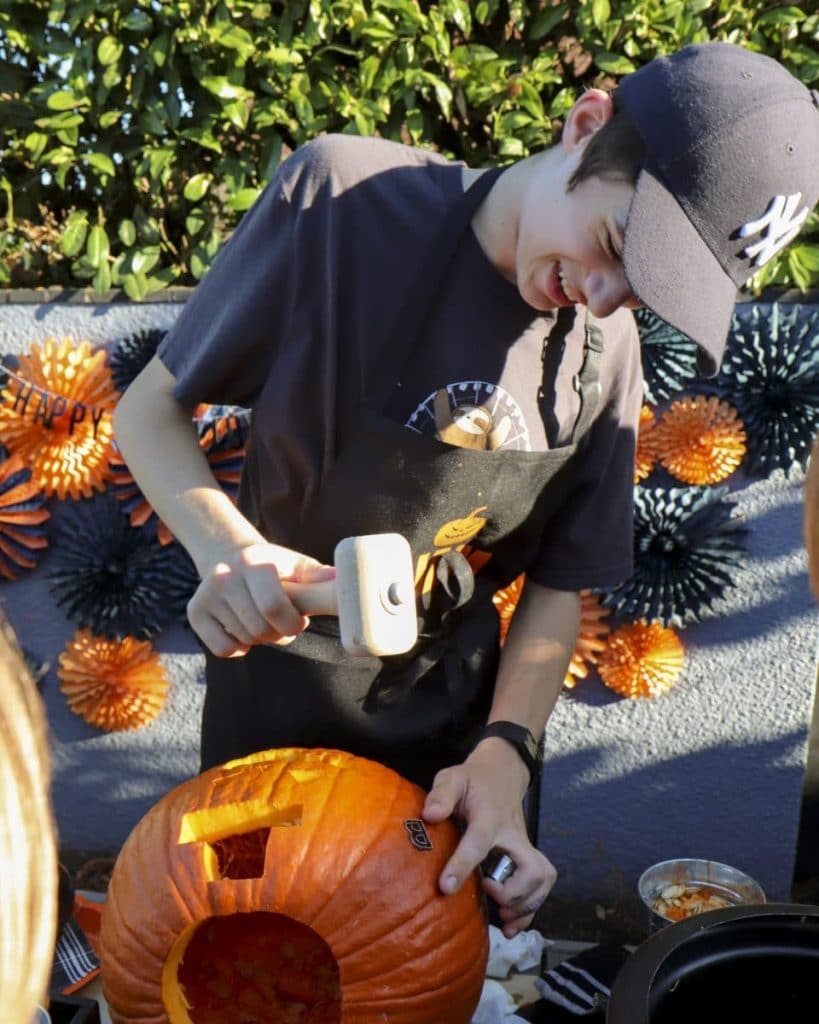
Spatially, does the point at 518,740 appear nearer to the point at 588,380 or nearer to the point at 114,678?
the point at 588,380

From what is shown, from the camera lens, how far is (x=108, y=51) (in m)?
2.21

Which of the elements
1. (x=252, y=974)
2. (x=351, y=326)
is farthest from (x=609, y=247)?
(x=252, y=974)

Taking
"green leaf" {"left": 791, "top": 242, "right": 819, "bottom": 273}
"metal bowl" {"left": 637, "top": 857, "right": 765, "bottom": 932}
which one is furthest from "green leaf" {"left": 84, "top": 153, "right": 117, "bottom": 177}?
"metal bowl" {"left": 637, "top": 857, "right": 765, "bottom": 932}

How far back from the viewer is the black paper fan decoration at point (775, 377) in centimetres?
213

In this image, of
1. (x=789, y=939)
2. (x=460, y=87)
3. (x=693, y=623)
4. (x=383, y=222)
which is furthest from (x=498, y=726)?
(x=460, y=87)

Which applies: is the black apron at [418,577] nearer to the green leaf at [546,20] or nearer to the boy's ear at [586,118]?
the boy's ear at [586,118]

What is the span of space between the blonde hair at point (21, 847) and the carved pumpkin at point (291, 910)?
28.5 inches

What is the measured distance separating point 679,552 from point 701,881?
724 mm

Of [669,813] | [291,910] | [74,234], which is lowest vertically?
[669,813]

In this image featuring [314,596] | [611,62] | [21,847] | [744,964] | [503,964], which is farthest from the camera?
[611,62]

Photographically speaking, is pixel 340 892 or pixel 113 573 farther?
pixel 113 573

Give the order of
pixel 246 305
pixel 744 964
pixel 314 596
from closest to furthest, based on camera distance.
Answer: pixel 744 964 → pixel 314 596 → pixel 246 305

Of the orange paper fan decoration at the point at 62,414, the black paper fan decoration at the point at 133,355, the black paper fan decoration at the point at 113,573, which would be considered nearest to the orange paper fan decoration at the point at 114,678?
the black paper fan decoration at the point at 113,573

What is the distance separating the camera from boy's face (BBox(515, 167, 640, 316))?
3.59 feet
